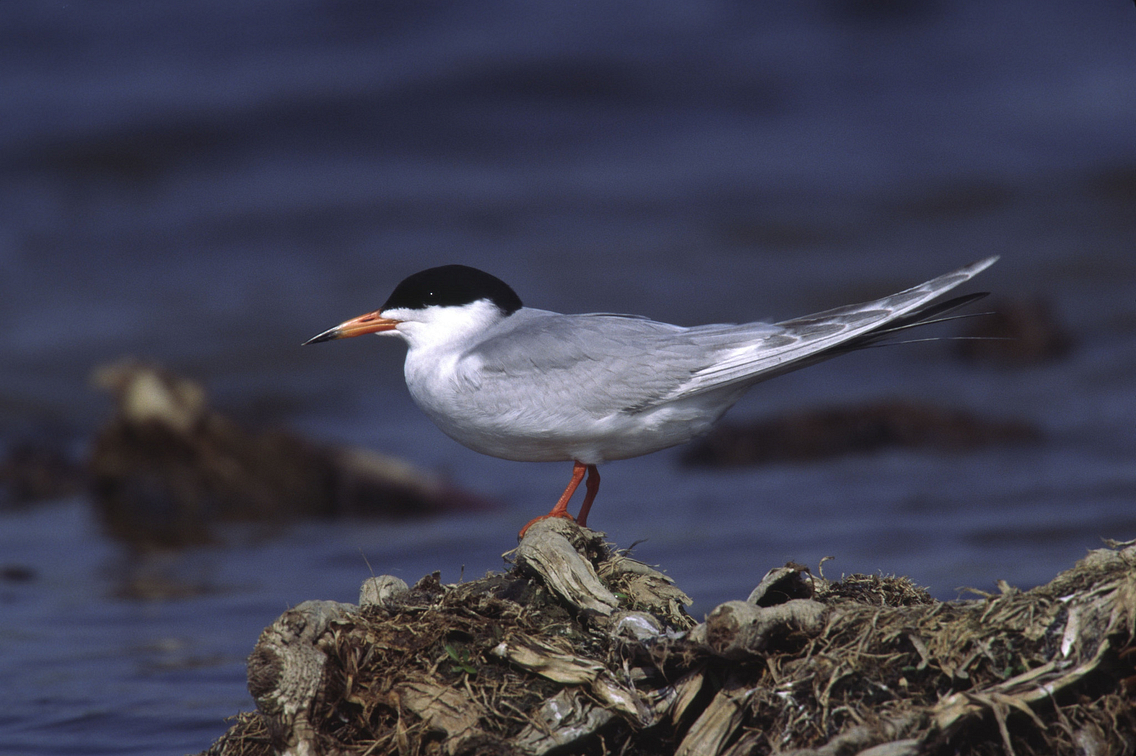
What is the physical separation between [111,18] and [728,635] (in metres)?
22.4

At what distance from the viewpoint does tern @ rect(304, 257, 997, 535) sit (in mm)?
4512

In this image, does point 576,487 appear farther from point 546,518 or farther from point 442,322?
point 442,322

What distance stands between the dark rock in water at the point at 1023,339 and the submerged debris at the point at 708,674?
905 centimetres

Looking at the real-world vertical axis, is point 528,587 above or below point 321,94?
below

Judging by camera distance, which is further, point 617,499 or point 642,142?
point 642,142

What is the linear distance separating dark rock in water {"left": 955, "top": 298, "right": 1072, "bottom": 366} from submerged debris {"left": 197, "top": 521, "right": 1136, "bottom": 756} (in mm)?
9055

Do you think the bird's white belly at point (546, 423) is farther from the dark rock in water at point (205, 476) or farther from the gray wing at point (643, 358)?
the dark rock in water at point (205, 476)

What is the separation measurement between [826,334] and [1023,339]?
828 centimetres

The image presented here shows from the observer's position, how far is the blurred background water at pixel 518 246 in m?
7.04

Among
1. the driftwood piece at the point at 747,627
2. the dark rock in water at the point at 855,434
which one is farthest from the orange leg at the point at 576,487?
the dark rock in water at the point at 855,434

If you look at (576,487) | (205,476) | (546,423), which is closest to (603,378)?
(546,423)

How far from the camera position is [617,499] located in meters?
8.94

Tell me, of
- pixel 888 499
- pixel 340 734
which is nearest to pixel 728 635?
pixel 340 734

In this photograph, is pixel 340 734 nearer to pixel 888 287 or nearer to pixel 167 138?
pixel 888 287
